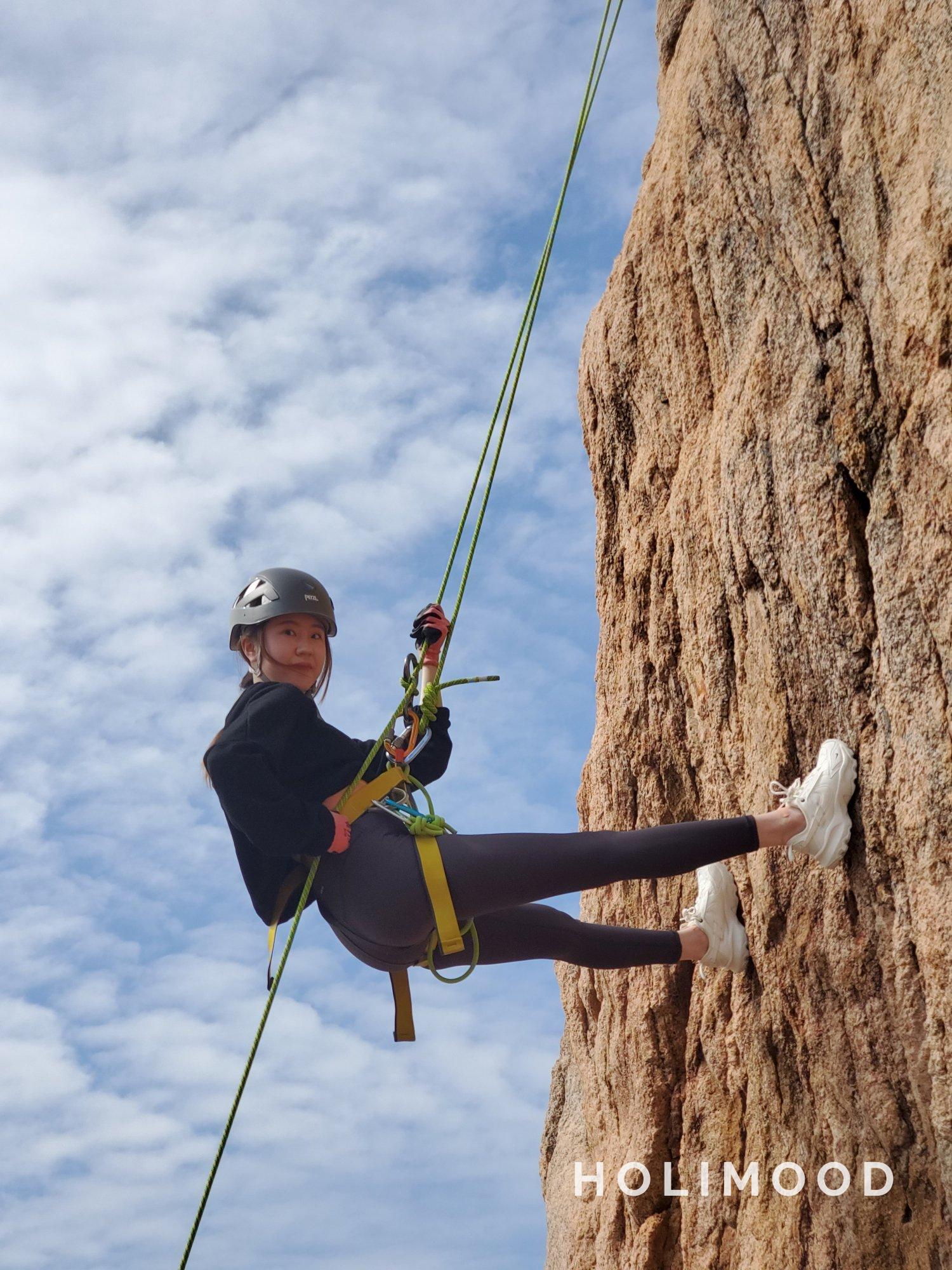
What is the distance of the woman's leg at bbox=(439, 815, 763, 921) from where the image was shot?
4492 millimetres

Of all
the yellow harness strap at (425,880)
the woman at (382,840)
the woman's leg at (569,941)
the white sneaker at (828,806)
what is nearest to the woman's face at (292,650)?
the woman at (382,840)

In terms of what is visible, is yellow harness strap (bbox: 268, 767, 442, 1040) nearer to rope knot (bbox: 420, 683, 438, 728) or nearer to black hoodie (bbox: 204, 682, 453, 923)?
black hoodie (bbox: 204, 682, 453, 923)

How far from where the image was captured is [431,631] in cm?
527

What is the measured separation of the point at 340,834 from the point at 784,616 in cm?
176

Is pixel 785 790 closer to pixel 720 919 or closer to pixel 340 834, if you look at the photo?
pixel 720 919

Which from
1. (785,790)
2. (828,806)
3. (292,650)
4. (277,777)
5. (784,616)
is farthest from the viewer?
(292,650)

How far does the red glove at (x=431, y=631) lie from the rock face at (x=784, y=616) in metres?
1.03

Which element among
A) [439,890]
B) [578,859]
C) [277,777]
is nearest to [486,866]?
[439,890]

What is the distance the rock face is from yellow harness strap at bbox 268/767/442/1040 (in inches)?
46.7

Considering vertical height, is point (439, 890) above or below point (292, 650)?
below

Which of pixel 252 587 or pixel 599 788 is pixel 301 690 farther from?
pixel 599 788

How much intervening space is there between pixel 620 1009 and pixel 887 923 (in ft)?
6.08

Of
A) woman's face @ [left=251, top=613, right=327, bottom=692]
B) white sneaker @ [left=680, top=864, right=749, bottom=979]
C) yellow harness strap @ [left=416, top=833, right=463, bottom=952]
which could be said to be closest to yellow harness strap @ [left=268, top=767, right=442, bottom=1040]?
yellow harness strap @ [left=416, top=833, right=463, bottom=952]

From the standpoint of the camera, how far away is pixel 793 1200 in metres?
4.70
